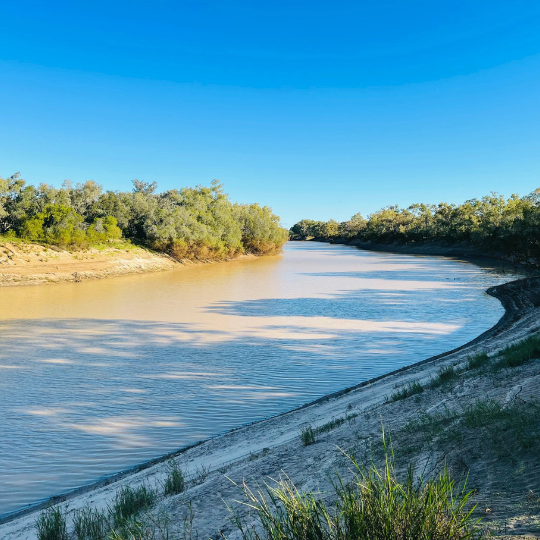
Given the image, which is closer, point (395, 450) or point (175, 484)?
point (395, 450)

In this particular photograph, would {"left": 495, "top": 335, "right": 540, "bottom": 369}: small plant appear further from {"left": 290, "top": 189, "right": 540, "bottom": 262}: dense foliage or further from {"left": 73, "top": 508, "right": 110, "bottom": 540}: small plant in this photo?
{"left": 290, "top": 189, "right": 540, "bottom": 262}: dense foliage

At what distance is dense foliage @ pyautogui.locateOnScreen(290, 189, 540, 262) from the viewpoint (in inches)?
1609

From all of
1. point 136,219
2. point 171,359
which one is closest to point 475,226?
point 136,219

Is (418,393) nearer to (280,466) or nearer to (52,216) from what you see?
(280,466)

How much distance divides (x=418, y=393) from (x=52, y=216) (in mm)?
44071

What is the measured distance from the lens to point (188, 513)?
14.5 ft

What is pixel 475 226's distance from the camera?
76.6 meters

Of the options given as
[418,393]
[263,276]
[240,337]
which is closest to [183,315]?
[240,337]

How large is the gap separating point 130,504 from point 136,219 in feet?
177

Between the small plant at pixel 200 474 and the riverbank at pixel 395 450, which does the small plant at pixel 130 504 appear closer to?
the riverbank at pixel 395 450

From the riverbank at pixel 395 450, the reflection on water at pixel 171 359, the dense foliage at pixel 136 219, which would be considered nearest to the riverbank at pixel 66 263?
the dense foliage at pixel 136 219

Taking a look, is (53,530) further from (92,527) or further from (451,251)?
(451,251)

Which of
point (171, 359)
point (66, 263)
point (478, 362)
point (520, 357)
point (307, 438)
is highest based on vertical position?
point (66, 263)

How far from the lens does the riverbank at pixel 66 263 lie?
3653 centimetres
